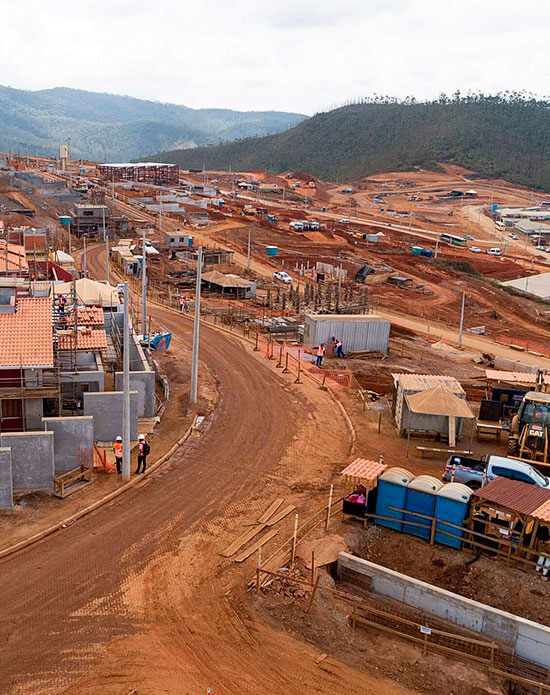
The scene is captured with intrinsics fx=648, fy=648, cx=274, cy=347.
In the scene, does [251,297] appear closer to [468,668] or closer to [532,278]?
[532,278]

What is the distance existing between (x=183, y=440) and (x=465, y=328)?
30852mm

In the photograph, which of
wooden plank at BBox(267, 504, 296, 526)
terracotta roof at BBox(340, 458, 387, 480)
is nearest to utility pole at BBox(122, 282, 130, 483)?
wooden plank at BBox(267, 504, 296, 526)

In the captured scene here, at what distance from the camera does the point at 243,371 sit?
3144cm

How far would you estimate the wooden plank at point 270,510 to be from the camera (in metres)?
17.7

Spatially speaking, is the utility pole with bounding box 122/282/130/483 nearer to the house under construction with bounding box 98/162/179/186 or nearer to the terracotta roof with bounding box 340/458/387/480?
the terracotta roof with bounding box 340/458/387/480

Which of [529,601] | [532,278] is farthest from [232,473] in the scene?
[532,278]

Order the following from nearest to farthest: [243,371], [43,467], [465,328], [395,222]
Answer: [43,467], [243,371], [465,328], [395,222]

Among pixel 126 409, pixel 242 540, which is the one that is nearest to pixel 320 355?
pixel 126 409

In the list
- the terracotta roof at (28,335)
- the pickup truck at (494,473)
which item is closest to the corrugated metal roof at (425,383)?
the pickup truck at (494,473)

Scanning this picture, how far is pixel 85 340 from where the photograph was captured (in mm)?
23891

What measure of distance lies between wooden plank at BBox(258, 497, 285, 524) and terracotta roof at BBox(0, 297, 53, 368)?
8.38 m

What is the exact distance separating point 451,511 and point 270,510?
16.2 ft

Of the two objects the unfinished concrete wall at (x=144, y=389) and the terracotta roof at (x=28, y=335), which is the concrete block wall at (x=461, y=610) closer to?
the unfinished concrete wall at (x=144, y=389)

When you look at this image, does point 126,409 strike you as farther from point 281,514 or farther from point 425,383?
point 425,383
